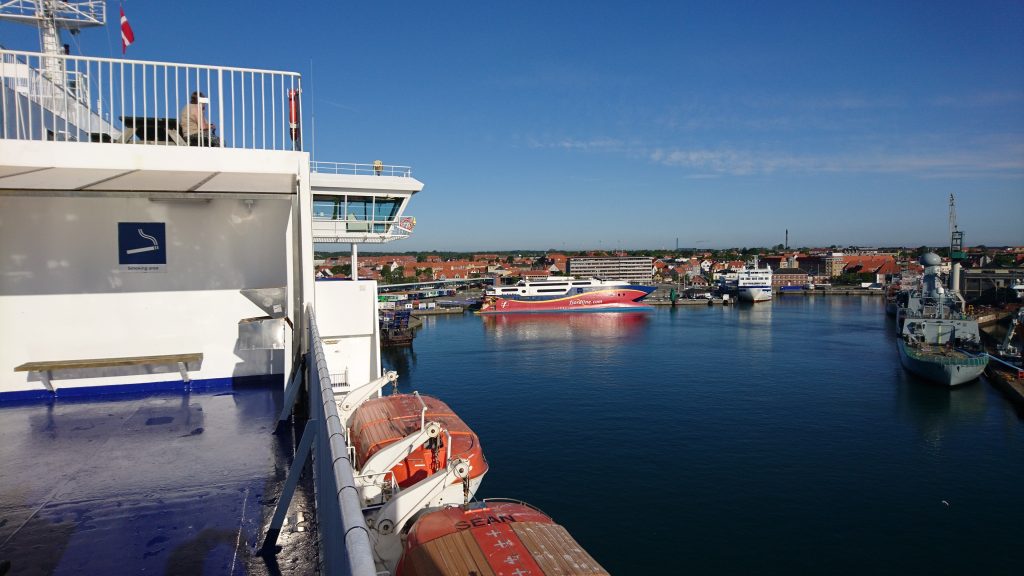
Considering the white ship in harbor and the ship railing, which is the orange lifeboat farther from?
the white ship in harbor

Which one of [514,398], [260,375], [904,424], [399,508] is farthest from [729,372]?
[260,375]

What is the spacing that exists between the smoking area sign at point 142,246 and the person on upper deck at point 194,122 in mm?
693

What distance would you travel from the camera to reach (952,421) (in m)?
16.8

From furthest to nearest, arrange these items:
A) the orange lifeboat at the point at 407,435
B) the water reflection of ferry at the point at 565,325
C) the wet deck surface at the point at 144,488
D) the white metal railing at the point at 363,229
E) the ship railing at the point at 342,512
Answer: the water reflection of ferry at the point at 565,325 < the white metal railing at the point at 363,229 < the orange lifeboat at the point at 407,435 < the wet deck surface at the point at 144,488 < the ship railing at the point at 342,512

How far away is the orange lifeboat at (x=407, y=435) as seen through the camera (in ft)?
22.0

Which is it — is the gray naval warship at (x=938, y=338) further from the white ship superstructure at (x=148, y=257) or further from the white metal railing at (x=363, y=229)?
→ the white ship superstructure at (x=148, y=257)

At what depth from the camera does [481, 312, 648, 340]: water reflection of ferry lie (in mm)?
36031

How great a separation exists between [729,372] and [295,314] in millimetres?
21939

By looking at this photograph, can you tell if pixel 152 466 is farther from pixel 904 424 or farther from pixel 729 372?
pixel 729 372

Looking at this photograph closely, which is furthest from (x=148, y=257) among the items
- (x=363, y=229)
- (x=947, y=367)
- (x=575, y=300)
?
(x=575, y=300)

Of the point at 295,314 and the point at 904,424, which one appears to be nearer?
the point at 295,314

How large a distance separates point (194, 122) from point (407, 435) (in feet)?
12.9

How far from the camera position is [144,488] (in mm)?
2676

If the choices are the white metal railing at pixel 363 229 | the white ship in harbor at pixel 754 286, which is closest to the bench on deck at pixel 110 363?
the white metal railing at pixel 363 229
